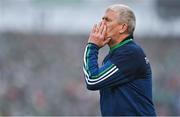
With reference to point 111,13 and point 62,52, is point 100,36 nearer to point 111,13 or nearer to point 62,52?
point 111,13

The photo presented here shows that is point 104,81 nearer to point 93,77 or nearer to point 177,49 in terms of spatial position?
point 93,77

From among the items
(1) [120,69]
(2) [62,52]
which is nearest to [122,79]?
(1) [120,69]

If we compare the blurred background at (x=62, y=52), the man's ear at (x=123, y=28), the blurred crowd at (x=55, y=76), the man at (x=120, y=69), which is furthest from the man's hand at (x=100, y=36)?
the blurred background at (x=62, y=52)

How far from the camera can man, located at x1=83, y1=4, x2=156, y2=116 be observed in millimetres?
5996

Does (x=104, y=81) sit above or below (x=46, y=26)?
above

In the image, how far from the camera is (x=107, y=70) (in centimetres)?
598

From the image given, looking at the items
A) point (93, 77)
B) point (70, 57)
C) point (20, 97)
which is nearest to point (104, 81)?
point (93, 77)

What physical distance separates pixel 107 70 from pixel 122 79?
0.43 ft

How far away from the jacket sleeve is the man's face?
0.15 m

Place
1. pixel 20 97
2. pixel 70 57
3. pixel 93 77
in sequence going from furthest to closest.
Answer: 1. pixel 70 57
2. pixel 20 97
3. pixel 93 77

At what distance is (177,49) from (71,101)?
2396mm

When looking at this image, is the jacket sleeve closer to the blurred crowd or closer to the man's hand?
the man's hand

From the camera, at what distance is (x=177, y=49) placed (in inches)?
571

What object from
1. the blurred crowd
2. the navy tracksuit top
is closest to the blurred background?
the blurred crowd
